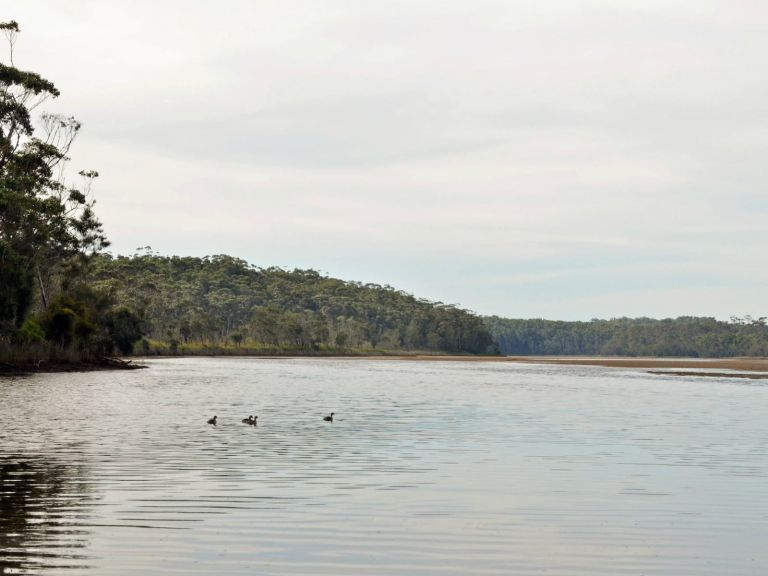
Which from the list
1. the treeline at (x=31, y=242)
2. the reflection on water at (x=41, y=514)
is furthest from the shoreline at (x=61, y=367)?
→ the reflection on water at (x=41, y=514)

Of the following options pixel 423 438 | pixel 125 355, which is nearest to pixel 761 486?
pixel 423 438

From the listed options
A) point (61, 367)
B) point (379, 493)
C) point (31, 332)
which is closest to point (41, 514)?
point (379, 493)

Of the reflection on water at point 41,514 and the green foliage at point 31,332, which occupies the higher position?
the green foliage at point 31,332

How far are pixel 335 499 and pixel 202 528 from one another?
3780 mm

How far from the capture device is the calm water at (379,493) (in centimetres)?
1323

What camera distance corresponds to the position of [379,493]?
757 inches

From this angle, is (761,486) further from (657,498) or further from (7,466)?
(7,466)

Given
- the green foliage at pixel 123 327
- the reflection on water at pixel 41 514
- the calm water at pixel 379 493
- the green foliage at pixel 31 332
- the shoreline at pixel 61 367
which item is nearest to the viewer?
the reflection on water at pixel 41 514

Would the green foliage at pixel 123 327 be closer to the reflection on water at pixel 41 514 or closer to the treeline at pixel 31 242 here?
the treeline at pixel 31 242

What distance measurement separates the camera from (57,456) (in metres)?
24.4

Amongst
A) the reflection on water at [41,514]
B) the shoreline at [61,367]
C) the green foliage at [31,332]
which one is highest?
the green foliage at [31,332]

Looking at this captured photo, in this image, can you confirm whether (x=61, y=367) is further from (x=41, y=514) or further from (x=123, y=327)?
(x=41, y=514)

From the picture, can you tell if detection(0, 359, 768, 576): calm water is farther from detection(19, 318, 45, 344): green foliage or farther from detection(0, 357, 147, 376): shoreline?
detection(19, 318, 45, 344): green foliage

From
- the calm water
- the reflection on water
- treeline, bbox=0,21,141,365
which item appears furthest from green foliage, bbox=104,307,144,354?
the reflection on water
